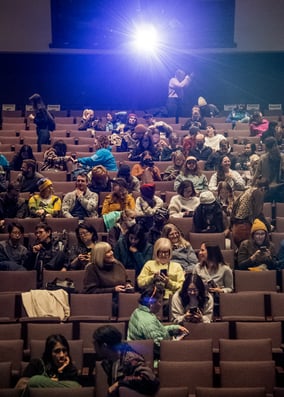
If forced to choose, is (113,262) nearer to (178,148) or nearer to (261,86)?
(178,148)

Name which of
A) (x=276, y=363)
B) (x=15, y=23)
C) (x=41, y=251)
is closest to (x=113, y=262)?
(x=41, y=251)

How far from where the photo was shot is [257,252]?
7324 mm

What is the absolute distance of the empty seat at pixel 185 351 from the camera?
595 centimetres

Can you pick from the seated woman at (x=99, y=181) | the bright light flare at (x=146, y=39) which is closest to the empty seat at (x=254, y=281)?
the seated woman at (x=99, y=181)

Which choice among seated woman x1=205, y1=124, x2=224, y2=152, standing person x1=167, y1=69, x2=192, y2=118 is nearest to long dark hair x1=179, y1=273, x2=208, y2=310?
seated woman x1=205, y1=124, x2=224, y2=152

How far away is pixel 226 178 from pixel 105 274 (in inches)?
105

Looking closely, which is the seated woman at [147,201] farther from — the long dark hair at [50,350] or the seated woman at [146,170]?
the long dark hair at [50,350]

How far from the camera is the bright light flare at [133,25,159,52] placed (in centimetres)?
1509

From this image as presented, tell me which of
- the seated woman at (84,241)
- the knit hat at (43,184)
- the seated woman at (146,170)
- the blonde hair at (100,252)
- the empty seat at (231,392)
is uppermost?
the seated woman at (146,170)

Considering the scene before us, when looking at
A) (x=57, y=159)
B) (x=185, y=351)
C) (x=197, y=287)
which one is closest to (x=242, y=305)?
(x=197, y=287)

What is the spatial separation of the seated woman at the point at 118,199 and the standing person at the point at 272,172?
1351 mm

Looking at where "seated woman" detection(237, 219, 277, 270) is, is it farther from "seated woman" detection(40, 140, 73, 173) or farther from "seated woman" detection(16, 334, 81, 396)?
"seated woman" detection(40, 140, 73, 173)

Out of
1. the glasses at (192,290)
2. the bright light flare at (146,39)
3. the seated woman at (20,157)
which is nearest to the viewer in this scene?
the glasses at (192,290)

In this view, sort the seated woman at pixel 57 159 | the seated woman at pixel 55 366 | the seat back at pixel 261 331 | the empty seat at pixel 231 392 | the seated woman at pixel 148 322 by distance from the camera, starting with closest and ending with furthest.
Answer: the empty seat at pixel 231 392
the seated woman at pixel 55 366
the seated woman at pixel 148 322
the seat back at pixel 261 331
the seated woman at pixel 57 159
